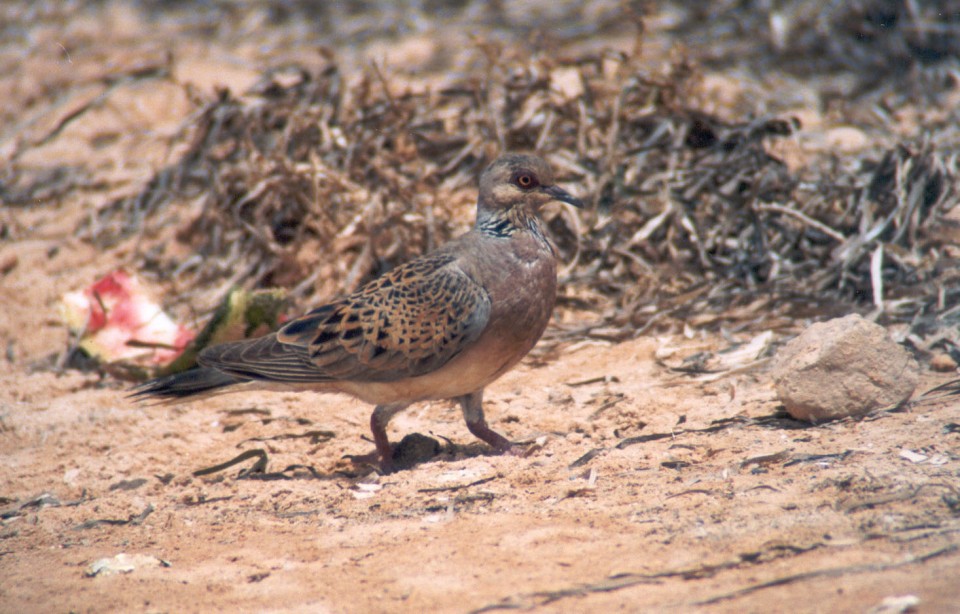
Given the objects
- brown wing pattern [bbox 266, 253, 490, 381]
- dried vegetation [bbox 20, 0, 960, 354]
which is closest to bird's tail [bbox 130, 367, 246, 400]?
brown wing pattern [bbox 266, 253, 490, 381]

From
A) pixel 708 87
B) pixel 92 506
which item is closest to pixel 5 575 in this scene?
pixel 92 506

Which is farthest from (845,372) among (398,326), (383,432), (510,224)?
(383,432)

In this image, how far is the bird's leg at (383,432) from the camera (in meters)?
4.39

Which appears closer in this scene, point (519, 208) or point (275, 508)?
point (275, 508)

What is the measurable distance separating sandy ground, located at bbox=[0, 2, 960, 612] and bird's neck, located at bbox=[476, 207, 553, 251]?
3.12ft

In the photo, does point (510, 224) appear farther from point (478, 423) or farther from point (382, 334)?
point (478, 423)

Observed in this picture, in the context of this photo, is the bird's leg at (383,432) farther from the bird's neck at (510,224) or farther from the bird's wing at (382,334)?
the bird's neck at (510,224)

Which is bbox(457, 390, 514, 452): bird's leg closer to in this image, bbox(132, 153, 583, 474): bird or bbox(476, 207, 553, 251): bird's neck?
bbox(132, 153, 583, 474): bird

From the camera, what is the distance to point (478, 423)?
4.50m

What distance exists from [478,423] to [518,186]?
3.77 feet

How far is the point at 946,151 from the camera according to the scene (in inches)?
257

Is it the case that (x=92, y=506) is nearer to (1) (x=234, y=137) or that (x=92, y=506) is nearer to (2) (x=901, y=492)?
(2) (x=901, y=492)

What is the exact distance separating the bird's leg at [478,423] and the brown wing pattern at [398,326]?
0.36 meters

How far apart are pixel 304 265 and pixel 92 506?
3.09 meters
